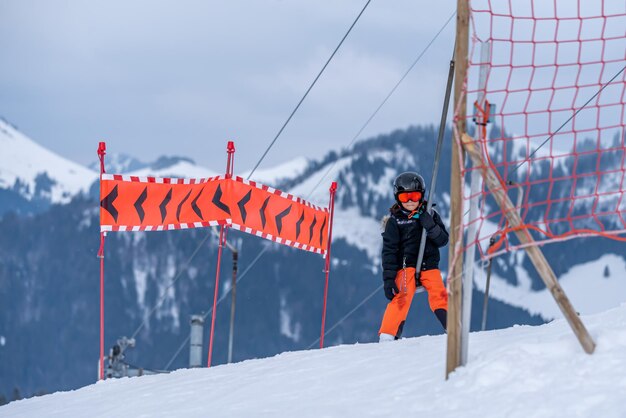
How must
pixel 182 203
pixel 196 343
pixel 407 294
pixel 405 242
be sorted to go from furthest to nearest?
1. pixel 196 343
2. pixel 182 203
3. pixel 405 242
4. pixel 407 294

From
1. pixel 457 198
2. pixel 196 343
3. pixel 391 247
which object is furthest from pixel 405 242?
pixel 196 343

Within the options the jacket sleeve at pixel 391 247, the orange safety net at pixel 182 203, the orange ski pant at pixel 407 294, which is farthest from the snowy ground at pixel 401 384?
the orange safety net at pixel 182 203

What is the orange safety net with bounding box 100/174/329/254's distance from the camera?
1144 centimetres

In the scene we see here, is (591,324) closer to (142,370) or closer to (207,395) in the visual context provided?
(207,395)

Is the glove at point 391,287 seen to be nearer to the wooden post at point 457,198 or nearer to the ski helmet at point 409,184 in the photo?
the ski helmet at point 409,184

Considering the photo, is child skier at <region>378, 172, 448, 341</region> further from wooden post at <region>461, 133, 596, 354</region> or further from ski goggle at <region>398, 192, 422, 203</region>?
wooden post at <region>461, 133, 596, 354</region>

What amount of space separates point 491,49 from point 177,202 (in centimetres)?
666

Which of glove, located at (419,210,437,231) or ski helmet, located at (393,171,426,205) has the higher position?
ski helmet, located at (393,171,426,205)

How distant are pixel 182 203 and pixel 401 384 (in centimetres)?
606

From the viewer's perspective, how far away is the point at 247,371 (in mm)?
7891

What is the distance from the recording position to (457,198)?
18.3 feet

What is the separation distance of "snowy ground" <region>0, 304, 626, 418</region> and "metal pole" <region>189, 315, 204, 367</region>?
968 centimetres

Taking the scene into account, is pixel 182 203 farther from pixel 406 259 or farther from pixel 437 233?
pixel 437 233

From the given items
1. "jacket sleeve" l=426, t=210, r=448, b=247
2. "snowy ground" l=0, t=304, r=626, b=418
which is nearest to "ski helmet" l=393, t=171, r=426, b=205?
"jacket sleeve" l=426, t=210, r=448, b=247
